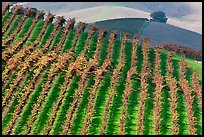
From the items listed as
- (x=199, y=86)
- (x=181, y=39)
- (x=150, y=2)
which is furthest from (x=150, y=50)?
(x=150, y=2)

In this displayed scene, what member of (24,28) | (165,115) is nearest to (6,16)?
(24,28)

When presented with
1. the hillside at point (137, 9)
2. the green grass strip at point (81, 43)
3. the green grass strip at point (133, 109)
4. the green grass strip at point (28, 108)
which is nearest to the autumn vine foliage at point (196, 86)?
the green grass strip at point (133, 109)

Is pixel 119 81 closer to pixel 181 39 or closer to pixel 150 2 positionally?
pixel 181 39

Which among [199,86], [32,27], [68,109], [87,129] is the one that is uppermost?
[32,27]

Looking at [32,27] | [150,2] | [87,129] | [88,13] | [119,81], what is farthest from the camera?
[150,2]

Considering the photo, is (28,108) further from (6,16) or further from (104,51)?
(6,16)

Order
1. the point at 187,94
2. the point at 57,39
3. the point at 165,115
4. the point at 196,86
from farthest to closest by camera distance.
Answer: the point at 57,39, the point at 196,86, the point at 187,94, the point at 165,115

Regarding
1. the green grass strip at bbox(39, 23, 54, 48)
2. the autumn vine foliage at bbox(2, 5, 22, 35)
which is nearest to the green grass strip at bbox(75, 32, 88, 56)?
the green grass strip at bbox(39, 23, 54, 48)

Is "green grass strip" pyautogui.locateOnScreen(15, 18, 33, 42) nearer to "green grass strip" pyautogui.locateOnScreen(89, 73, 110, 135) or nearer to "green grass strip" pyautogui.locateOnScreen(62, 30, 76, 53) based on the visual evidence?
"green grass strip" pyautogui.locateOnScreen(62, 30, 76, 53)

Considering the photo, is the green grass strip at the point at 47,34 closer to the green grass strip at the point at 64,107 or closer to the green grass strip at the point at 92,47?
the green grass strip at the point at 92,47
